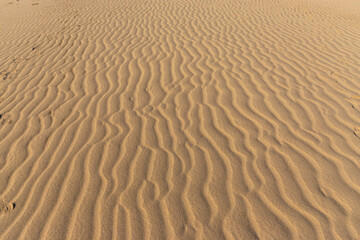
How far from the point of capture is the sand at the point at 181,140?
6.85 ft

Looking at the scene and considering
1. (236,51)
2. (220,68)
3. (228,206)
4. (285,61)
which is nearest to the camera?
(228,206)

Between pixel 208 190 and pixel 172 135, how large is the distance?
2.91 feet

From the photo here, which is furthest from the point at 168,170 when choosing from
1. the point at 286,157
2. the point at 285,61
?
the point at 285,61

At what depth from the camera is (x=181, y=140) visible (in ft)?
9.48

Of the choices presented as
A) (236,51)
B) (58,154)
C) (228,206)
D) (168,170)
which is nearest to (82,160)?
(58,154)

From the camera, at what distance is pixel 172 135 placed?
2967 mm

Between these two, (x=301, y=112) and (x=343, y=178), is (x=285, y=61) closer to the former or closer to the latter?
(x=301, y=112)

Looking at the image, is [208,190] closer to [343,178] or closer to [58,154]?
[343,178]

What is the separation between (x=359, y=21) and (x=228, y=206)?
8557mm

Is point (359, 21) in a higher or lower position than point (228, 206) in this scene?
lower

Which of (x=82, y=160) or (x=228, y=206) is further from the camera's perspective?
(x=82, y=160)

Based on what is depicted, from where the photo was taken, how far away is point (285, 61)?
4871 millimetres

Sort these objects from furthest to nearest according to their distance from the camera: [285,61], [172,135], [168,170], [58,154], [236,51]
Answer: [236,51] → [285,61] → [172,135] → [58,154] → [168,170]

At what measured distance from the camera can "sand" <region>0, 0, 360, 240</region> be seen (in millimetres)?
2088
